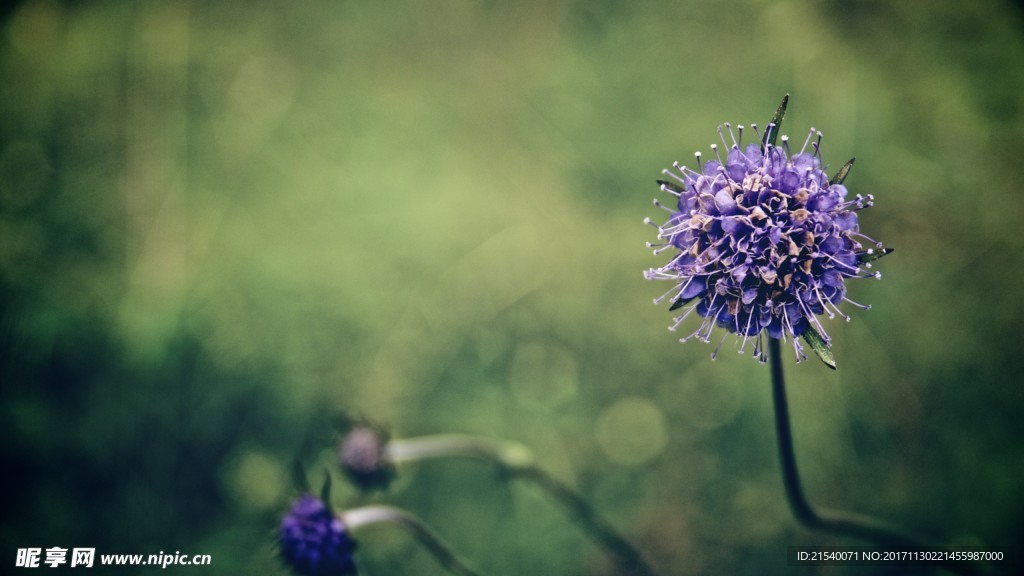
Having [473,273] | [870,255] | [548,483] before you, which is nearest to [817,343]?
[870,255]

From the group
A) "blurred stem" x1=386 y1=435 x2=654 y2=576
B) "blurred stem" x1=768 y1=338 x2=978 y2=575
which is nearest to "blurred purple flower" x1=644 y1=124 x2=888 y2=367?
"blurred stem" x1=768 y1=338 x2=978 y2=575

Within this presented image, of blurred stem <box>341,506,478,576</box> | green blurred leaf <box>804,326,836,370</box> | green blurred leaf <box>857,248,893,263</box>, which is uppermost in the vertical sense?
green blurred leaf <box>857,248,893,263</box>

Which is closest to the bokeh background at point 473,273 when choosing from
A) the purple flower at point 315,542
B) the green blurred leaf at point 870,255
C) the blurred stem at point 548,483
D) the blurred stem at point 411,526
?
the blurred stem at point 548,483

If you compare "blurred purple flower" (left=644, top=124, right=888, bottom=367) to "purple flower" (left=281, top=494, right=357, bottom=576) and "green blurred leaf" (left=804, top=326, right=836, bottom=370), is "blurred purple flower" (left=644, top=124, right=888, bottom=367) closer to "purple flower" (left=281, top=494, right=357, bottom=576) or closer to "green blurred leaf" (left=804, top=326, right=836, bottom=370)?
"green blurred leaf" (left=804, top=326, right=836, bottom=370)

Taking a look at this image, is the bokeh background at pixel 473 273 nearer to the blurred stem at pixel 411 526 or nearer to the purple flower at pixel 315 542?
the blurred stem at pixel 411 526

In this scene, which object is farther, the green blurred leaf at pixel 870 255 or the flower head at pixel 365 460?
the flower head at pixel 365 460

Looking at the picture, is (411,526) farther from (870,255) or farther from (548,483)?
(870,255)
